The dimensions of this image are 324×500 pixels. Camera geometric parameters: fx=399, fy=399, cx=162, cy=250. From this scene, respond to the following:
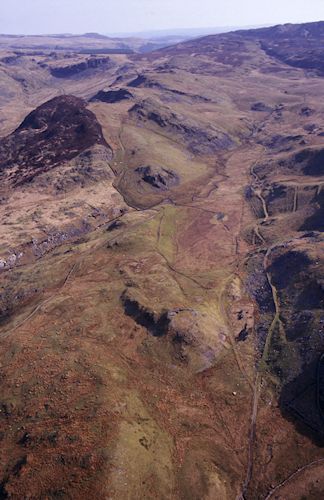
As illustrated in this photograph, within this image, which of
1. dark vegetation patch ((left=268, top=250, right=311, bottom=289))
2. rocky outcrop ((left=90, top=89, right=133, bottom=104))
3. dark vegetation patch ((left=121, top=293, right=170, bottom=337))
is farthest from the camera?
rocky outcrop ((left=90, top=89, right=133, bottom=104))

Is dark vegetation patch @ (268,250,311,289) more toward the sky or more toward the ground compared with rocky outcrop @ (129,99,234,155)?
more toward the ground

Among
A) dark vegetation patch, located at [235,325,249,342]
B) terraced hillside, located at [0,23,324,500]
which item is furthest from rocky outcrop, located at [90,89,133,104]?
dark vegetation patch, located at [235,325,249,342]

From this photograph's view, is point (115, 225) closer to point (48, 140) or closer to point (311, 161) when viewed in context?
point (311, 161)

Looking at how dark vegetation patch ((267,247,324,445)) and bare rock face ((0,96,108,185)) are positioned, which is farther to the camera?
bare rock face ((0,96,108,185))

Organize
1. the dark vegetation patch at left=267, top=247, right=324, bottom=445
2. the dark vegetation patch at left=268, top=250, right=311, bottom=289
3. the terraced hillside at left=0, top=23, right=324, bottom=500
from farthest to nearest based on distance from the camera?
the dark vegetation patch at left=268, top=250, right=311, bottom=289, the dark vegetation patch at left=267, top=247, right=324, bottom=445, the terraced hillside at left=0, top=23, right=324, bottom=500

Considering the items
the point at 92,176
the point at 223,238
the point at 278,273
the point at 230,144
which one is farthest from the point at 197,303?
the point at 230,144

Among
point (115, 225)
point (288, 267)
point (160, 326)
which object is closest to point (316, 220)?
point (288, 267)

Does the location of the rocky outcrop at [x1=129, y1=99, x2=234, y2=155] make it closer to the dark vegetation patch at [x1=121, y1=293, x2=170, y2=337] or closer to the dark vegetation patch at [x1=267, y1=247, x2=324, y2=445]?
the dark vegetation patch at [x1=267, y1=247, x2=324, y2=445]
